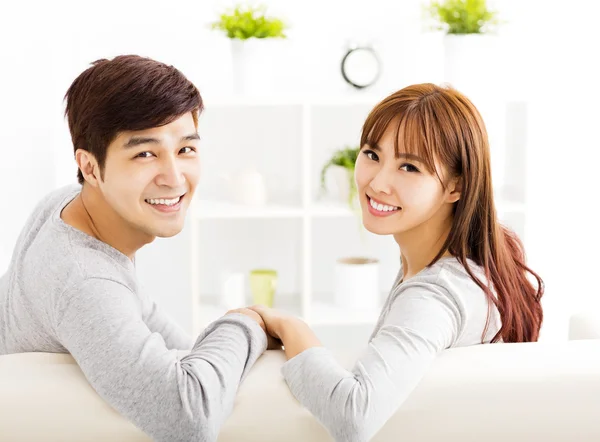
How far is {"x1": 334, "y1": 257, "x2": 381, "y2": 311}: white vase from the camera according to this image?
131 inches

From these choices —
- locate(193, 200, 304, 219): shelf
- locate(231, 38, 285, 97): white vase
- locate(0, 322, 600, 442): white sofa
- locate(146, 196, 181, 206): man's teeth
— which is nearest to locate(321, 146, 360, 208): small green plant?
locate(193, 200, 304, 219): shelf

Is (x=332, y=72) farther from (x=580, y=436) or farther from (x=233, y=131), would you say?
(x=580, y=436)

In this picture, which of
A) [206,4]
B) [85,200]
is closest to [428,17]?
[206,4]

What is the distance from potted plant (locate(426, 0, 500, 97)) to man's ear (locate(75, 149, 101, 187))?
6.28ft

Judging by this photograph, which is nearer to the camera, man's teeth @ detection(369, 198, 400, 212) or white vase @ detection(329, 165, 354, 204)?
man's teeth @ detection(369, 198, 400, 212)

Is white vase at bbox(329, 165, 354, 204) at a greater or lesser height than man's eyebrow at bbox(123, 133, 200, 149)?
lesser

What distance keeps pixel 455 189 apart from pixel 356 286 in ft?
5.78

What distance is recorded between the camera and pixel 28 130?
136 inches

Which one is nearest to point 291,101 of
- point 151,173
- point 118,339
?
point 151,173

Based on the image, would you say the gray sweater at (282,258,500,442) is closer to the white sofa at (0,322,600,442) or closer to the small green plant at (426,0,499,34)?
the white sofa at (0,322,600,442)

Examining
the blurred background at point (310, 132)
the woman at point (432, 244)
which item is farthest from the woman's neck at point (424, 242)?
the blurred background at point (310, 132)

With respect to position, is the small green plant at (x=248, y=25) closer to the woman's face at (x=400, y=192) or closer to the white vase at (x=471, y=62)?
the white vase at (x=471, y=62)

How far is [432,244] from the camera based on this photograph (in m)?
1.65

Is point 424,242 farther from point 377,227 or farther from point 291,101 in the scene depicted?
point 291,101
